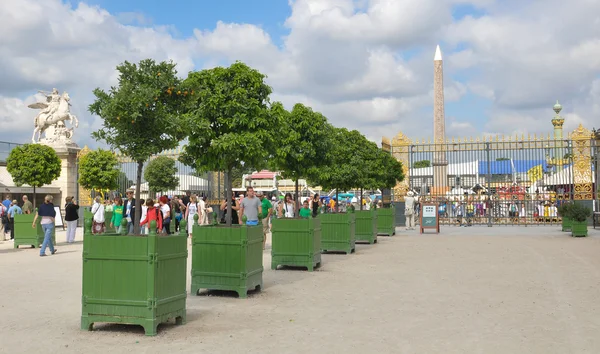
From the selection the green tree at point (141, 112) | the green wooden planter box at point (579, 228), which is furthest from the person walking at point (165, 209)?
the green wooden planter box at point (579, 228)

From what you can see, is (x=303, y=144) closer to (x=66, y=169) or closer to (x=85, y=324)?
(x=85, y=324)

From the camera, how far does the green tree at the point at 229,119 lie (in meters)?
10.1

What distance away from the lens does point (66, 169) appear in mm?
28828

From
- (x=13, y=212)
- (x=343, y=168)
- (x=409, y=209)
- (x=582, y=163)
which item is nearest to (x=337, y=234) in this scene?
(x=343, y=168)

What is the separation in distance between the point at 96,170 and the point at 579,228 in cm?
2119

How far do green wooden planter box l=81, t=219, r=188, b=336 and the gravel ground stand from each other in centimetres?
21

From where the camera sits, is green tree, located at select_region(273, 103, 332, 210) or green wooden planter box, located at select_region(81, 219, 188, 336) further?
green tree, located at select_region(273, 103, 332, 210)

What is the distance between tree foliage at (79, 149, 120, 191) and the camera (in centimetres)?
2986

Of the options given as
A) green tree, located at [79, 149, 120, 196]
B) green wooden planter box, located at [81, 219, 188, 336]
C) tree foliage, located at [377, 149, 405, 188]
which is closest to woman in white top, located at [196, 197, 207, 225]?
tree foliage, located at [377, 149, 405, 188]

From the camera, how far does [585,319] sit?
25.5ft

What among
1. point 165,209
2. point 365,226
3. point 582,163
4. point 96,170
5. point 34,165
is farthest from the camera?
point 96,170

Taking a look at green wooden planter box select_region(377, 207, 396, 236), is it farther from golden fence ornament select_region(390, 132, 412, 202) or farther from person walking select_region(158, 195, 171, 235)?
person walking select_region(158, 195, 171, 235)

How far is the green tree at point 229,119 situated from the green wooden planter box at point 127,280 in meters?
2.92

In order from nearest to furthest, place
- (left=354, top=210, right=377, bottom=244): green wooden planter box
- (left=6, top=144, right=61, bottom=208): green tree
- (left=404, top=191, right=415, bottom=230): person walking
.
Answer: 1. (left=354, top=210, right=377, bottom=244): green wooden planter box
2. (left=6, top=144, right=61, bottom=208): green tree
3. (left=404, top=191, right=415, bottom=230): person walking
